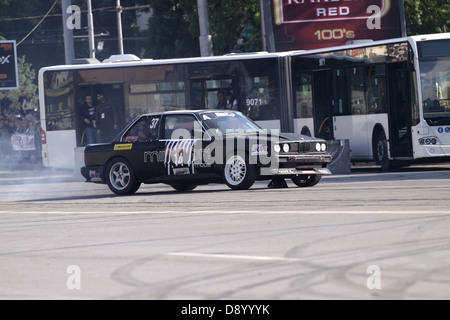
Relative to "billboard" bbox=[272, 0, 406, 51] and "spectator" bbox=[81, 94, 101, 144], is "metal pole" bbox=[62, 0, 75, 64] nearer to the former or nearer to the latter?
"spectator" bbox=[81, 94, 101, 144]

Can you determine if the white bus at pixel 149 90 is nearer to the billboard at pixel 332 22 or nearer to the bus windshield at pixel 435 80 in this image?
the billboard at pixel 332 22

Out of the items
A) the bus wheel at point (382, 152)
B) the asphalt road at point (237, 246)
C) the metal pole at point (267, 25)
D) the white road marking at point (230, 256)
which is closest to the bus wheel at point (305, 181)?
the asphalt road at point (237, 246)

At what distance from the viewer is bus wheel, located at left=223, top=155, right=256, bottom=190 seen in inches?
665

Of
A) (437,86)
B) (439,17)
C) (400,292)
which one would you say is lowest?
(400,292)

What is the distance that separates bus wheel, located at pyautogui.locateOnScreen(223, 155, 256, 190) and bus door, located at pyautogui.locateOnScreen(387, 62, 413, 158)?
5854 millimetres

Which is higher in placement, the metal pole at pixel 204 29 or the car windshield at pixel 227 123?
the metal pole at pixel 204 29

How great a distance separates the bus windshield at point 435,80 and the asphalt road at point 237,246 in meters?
4.73

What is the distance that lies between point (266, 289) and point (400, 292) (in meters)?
0.98

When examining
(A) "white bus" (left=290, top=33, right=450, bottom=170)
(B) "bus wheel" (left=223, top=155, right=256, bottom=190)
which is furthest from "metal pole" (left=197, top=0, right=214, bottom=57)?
(B) "bus wheel" (left=223, top=155, right=256, bottom=190)

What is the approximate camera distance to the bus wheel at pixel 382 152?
22.5m
